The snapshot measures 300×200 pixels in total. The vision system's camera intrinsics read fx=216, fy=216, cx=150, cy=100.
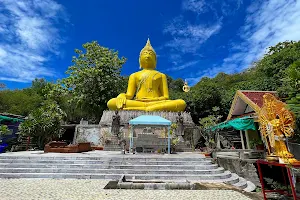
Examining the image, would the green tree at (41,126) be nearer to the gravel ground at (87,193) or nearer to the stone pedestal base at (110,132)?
the stone pedestal base at (110,132)

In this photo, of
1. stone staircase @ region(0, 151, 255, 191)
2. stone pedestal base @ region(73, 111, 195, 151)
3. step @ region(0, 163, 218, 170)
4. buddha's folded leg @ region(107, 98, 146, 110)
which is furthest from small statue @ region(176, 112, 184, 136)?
step @ region(0, 163, 218, 170)

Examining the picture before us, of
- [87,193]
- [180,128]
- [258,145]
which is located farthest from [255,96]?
[87,193]

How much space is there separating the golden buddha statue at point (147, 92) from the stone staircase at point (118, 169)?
7479 mm

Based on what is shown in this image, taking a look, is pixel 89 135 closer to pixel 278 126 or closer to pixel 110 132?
pixel 110 132

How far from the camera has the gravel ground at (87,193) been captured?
186 inches

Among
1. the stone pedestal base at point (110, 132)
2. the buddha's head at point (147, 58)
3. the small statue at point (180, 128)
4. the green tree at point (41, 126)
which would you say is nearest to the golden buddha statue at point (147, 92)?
the buddha's head at point (147, 58)

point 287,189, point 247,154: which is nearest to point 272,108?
point 287,189

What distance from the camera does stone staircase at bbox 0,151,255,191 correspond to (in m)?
6.78

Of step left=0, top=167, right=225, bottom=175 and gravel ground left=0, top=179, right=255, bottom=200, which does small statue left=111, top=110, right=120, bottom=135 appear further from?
gravel ground left=0, top=179, right=255, bottom=200

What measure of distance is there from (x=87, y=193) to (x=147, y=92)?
1200 centimetres

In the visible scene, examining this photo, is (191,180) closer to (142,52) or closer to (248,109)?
(248,109)

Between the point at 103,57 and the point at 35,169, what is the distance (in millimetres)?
16797

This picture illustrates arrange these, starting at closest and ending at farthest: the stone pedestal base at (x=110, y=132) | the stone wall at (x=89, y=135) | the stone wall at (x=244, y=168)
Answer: the stone wall at (x=244, y=168), the stone pedestal base at (x=110, y=132), the stone wall at (x=89, y=135)

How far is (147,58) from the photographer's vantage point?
17.8m
